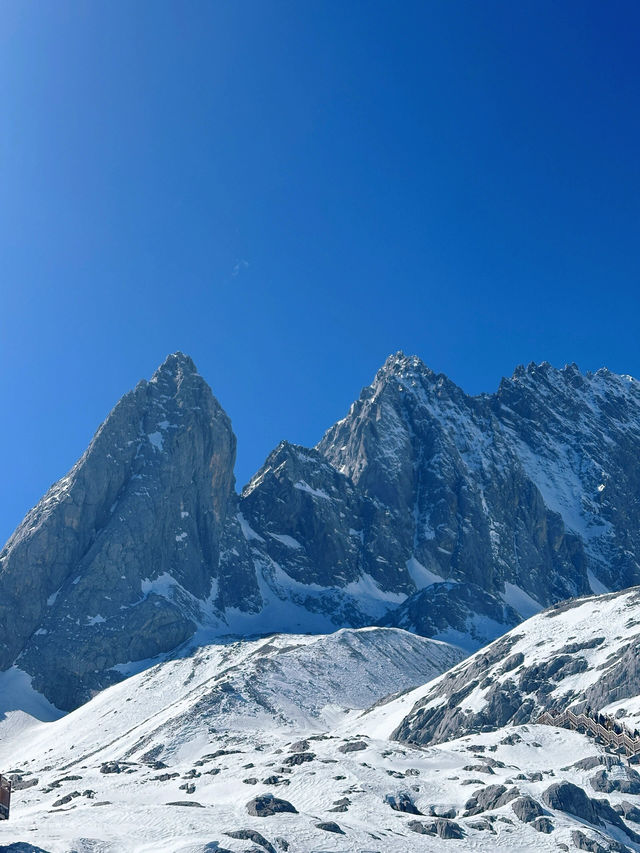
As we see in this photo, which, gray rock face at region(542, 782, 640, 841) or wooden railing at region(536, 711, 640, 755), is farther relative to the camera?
wooden railing at region(536, 711, 640, 755)

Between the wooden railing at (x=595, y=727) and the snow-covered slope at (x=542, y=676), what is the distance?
6972 mm

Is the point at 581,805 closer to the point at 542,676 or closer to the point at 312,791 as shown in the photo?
the point at 312,791

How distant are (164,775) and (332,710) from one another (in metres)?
65.3

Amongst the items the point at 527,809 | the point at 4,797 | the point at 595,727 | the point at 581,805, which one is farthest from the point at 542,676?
the point at 4,797

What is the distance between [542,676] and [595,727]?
28.5m

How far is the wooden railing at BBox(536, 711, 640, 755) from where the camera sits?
87812mm

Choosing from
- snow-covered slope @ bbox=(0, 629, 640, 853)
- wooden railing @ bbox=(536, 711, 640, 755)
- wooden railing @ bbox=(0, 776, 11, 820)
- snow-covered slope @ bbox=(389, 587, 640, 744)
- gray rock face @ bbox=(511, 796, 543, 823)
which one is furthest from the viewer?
snow-covered slope @ bbox=(389, 587, 640, 744)

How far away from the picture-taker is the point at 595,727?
93.8 metres

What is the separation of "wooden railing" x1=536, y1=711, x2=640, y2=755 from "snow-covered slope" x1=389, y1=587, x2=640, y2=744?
697 cm

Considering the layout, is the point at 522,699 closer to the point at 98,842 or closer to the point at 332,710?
the point at 332,710

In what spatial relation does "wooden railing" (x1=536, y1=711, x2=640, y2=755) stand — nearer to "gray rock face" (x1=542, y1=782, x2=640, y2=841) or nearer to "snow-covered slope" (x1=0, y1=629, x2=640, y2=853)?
"snow-covered slope" (x1=0, y1=629, x2=640, y2=853)

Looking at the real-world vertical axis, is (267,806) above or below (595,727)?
below

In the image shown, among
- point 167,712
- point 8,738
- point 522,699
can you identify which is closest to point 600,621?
point 522,699

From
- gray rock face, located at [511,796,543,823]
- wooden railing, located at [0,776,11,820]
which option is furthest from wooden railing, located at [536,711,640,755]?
wooden railing, located at [0,776,11,820]
